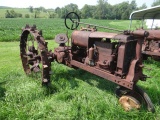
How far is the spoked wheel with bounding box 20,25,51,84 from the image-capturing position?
3.86 m

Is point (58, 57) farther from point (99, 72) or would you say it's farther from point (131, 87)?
point (131, 87)

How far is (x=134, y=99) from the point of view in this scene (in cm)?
331

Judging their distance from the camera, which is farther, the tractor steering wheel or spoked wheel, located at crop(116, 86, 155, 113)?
the tractor steering wheel

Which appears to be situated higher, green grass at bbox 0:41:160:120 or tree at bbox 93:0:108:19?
tree at bbox 93:0:108:19

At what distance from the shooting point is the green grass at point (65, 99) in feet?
10.6

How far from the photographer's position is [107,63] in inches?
148

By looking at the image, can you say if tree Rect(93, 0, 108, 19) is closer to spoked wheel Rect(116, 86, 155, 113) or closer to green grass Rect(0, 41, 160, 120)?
green grass Rect(0, 41, 160, 120)

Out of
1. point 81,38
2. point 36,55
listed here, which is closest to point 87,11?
point 36,55

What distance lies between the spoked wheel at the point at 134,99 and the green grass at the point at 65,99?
10 cm

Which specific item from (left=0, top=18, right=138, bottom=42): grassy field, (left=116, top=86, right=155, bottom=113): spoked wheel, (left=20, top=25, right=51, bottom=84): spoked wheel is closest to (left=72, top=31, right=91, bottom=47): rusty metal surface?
(left=20, top=25, right=51, bottom=84): spoked wheel

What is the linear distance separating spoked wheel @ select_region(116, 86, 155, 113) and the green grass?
10 centimetres

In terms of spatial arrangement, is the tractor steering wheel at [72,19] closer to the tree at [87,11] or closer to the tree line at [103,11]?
the tree line at [103,11]

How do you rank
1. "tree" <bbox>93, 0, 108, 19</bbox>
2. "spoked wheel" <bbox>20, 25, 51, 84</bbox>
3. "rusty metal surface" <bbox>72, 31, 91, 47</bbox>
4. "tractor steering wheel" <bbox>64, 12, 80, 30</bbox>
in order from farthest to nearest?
"tree" <bbox>93, 0, 108, 19</bbox> < "tractor steering wheel" <bbox>64, 12, 80, 30</bbox> < "rusty metal surface" <bbox>72, 31, 91, 47</bbox> < "spoked wheel" <bbox>20, 25, 51, 84</bbox>

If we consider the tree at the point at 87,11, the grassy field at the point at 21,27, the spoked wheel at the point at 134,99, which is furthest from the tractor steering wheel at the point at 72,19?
the tree at the point at 87,11
